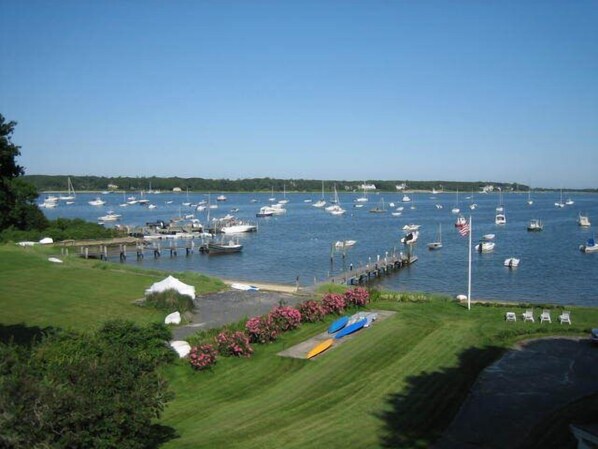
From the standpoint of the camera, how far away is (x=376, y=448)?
13.6 metres

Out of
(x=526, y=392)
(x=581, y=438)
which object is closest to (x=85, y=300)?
(x=526, y=392)

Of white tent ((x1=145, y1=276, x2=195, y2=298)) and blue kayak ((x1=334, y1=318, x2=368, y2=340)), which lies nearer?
blue kayak ((x1=334, y1=318, x2=368, y2=340))

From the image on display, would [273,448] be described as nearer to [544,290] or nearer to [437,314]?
[437,314]

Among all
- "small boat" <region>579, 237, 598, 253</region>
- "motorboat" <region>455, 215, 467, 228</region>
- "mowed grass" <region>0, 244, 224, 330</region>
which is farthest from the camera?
"small boat" <region>579, 237, 598, 253</region>

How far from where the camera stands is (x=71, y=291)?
3328 centimetres

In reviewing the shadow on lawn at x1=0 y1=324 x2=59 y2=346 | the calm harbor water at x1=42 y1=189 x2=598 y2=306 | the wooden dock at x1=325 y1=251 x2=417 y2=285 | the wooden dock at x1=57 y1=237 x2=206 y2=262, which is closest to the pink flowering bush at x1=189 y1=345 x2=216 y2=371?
the shadow on lawn at x1=0 y1=324 x2=59 y2=346

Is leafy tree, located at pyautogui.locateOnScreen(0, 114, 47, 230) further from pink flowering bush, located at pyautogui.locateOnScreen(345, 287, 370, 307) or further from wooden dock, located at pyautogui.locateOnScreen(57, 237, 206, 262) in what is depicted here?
wooden dock, located at pyautogui.locateOnScreen(57, 237, 206, 262)

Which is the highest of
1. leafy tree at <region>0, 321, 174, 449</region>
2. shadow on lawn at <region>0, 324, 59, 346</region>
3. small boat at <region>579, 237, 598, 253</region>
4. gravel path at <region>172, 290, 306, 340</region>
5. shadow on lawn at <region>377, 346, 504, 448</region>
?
leafy tree at <region>0, 321, 174, 449</region>

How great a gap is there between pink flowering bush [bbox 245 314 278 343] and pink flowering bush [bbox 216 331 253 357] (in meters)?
0.92

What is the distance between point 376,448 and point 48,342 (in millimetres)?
9551

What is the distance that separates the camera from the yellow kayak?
21.3 metres

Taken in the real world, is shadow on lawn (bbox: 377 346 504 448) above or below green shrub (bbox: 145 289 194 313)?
below

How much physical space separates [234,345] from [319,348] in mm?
3058

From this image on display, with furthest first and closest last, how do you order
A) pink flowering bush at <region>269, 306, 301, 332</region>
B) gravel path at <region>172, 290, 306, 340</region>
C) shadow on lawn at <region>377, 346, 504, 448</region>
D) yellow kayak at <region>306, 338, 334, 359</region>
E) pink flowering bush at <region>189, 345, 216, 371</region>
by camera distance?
gravel path at <region>172, 290, 306, 340</region> → pink flowering bush at <region>269, 306, 301, 332</region> → yellow kayak at <region>306, 338, 334, 359</region> → pink flowering bush at <region>189, 345, 216, 371</region> → shadow on lawn at <region>377, 346, 504, 448</region>
